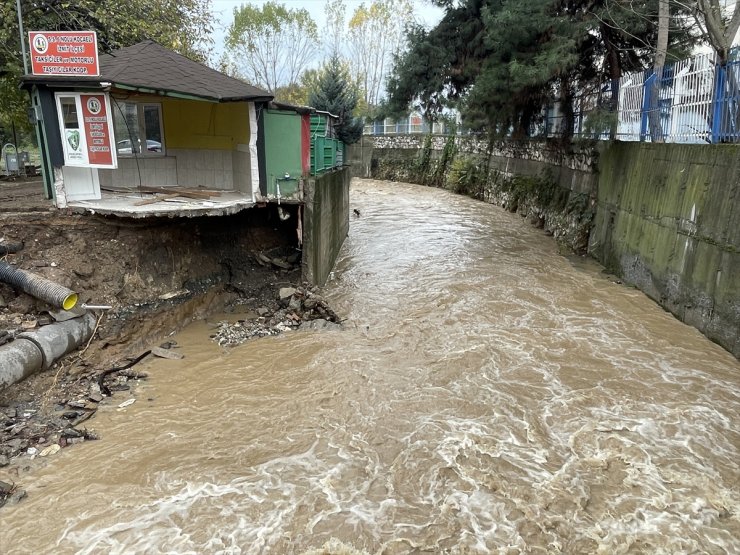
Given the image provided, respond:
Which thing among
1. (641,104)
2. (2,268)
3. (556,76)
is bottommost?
(2,268)

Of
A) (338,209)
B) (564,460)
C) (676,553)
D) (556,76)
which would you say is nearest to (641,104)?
(556,76)

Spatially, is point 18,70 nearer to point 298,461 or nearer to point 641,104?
point 298,461

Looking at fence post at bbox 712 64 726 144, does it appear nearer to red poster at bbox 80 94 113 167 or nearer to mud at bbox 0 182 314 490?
mud at bbox 0 182 314 490

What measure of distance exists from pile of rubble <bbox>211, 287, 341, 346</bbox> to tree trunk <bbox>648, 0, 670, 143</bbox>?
8.88 metres

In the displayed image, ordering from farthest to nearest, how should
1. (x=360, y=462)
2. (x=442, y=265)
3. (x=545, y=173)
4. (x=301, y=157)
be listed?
(x=545, y=173)
(x=442, y=265)
(x=301, y=157)
(x=360, y=462)

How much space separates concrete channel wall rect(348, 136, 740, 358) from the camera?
922 centimetres

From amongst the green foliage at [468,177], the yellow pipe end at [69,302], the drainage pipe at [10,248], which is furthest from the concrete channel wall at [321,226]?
the green foliage at [468,177]

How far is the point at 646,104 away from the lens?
1324 cm

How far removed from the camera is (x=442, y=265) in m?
15.1

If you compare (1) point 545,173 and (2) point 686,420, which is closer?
(2) point 686,420

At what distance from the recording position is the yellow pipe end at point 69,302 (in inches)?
321

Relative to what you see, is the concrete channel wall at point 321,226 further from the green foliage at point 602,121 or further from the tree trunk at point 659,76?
the tree trunk at point 659,76

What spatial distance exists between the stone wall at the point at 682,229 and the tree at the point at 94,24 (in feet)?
42.5

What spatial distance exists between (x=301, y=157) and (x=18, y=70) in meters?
7.96
